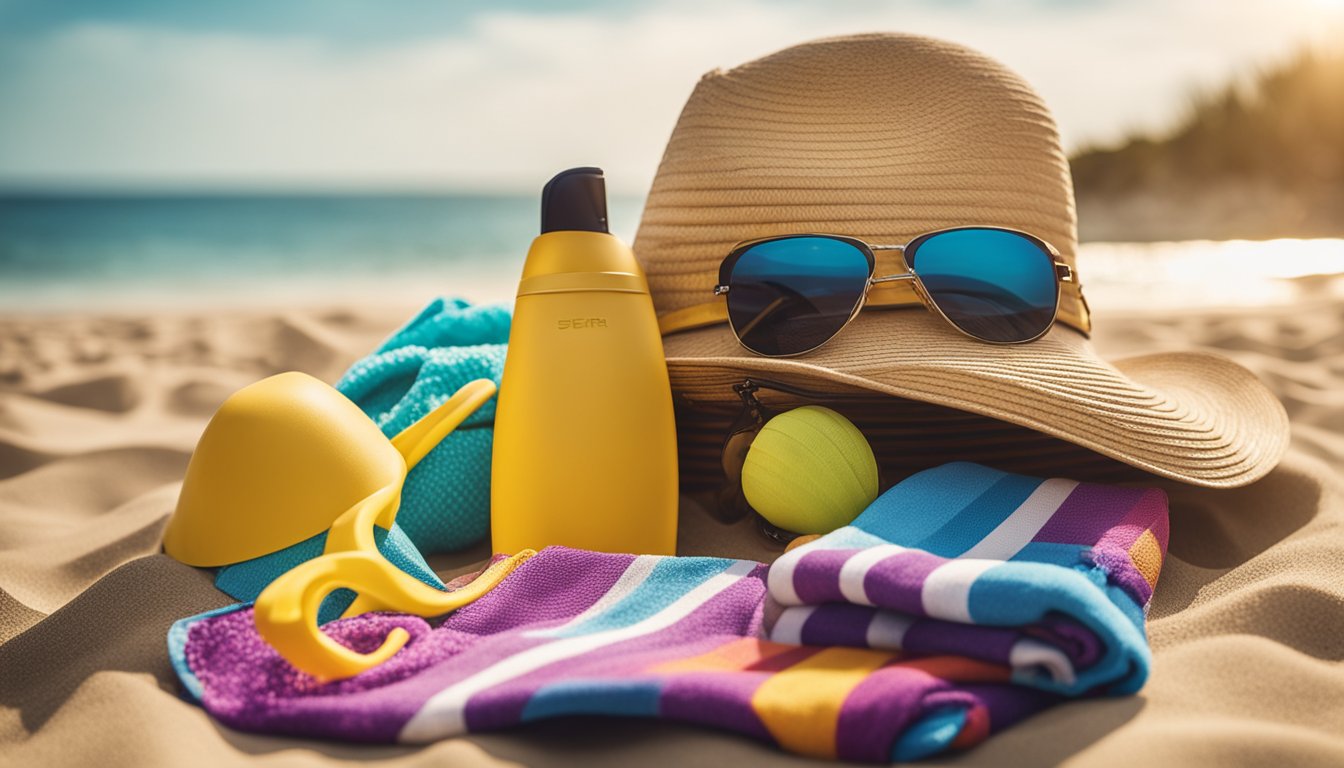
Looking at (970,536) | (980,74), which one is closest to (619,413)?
(970,536)

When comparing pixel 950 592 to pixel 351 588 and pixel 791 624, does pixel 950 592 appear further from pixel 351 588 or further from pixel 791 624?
pixel 351 588

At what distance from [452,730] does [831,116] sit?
108cm

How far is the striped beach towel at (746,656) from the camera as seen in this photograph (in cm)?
77

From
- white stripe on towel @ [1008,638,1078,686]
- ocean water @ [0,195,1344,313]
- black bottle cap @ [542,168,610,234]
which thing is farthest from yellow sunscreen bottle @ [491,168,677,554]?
ocean water @ [0,195,1344,313]

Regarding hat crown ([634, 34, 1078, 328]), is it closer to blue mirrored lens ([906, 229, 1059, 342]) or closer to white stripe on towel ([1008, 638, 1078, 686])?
blue mirrored lens ([906, 229, 1059, 342])

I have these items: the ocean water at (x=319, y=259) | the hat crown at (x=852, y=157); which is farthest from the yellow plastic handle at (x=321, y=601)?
the ocean water at (x=319, y=259)

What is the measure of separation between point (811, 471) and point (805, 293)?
0.27 meters

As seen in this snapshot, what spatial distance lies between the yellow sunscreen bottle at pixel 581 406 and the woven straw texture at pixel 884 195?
13 centimetres

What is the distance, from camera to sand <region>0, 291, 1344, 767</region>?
77 cm

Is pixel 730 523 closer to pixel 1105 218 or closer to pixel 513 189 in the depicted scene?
pixel 1105 218

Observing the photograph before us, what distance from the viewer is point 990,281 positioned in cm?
133

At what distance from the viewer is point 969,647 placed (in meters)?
0.80

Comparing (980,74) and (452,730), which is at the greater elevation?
(980,74)

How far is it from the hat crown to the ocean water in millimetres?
2432
